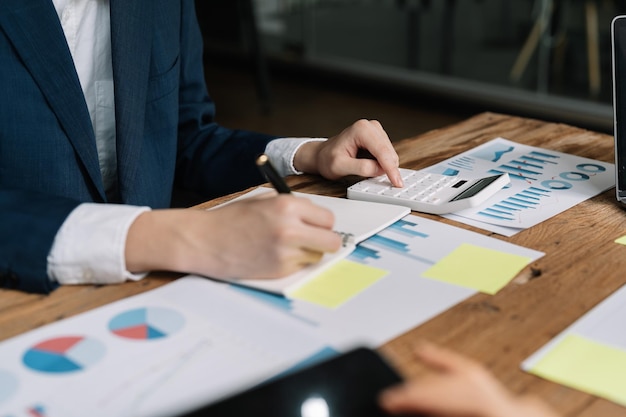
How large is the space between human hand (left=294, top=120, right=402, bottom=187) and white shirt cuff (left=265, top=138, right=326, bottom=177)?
0.05 metres

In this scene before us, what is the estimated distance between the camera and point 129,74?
3.83 feet

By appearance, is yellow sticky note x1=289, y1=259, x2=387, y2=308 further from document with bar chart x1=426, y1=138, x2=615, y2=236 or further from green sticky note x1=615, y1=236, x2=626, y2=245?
green sticky note x1=615, y1=236, x2=626, y2=245

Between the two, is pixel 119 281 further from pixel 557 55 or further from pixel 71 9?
pixel 557 55

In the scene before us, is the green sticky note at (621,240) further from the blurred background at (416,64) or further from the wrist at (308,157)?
the blurred background at (416,64)

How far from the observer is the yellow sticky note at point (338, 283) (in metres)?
0.77

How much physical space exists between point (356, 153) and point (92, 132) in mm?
394

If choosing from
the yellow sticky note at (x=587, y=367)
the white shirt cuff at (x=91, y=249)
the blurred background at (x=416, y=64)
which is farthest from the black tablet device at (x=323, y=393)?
the blurred background at (x=416, y=64)

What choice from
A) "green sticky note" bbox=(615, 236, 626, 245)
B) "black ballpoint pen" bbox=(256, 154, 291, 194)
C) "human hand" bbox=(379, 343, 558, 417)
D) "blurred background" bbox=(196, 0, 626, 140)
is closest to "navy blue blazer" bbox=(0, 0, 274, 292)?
"black ballpoint pen" bbox=(256, 154, 291, 194)

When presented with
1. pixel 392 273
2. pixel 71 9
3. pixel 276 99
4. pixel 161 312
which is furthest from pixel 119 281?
pixel 276 99

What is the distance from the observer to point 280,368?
0.65 metres

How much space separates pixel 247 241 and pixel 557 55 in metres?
3.21

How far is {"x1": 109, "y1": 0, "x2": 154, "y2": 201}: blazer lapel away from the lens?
1.15 meters

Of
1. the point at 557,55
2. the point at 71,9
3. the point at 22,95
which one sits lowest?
the point at 557,55

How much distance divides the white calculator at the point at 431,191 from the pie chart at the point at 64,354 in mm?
466
